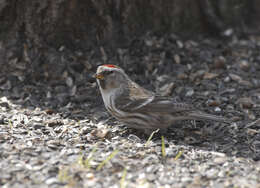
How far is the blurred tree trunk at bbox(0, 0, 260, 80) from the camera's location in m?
5.46

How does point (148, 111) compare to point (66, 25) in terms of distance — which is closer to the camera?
point (148, 111)

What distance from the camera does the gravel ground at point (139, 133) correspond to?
3416 millimetres

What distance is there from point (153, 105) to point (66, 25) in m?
2.02

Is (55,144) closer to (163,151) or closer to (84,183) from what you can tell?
(84,183)

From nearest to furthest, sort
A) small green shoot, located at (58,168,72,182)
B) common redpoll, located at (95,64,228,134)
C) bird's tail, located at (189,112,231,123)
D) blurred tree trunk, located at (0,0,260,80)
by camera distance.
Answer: small green shoot, located at (58,168,72,182) < bird's tail, located at (189,112,231,123) < common redpoll, located at (95,64,228,134) < blurred tree trunk, located at (0,0,260,80)

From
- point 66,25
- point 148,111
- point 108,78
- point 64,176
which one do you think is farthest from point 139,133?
point 66,25

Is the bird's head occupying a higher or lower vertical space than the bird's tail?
higher

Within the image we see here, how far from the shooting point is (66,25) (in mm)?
5641

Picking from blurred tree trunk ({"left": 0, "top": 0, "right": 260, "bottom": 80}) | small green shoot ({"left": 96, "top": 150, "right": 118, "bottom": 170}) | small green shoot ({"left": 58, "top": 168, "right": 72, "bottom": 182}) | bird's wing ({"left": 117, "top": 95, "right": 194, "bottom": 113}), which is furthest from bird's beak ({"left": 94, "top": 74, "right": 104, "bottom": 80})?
small green shoot ({"left": 58, "top": 168, "right": 72, "bottom": 182})

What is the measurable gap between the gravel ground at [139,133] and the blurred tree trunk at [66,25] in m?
0.16

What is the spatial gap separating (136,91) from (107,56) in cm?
125

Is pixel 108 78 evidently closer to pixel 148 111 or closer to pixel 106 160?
pixel 148 111

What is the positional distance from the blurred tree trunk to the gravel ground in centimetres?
16

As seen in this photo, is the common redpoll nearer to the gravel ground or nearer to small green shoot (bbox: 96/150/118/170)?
the gravel ground
